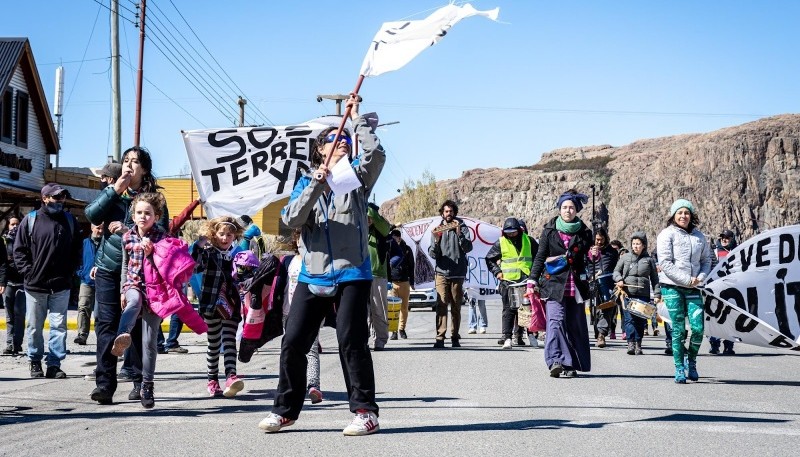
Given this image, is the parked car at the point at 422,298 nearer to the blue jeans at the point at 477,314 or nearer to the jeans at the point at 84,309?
the blue jeans at the point at 477,314

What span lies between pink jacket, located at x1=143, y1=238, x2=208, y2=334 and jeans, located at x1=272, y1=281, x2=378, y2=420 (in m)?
1.36

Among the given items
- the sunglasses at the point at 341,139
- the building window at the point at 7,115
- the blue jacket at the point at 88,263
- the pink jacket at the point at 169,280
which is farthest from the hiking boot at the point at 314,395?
the building window at the point at 7,115

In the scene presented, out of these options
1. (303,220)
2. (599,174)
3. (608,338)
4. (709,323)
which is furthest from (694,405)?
(599,174)

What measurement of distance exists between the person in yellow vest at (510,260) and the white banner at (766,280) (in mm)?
3867

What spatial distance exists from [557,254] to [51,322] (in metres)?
5.07

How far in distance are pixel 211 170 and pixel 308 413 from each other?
674 cm

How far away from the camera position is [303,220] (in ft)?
19.8

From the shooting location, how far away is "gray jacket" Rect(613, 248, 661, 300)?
1459cm

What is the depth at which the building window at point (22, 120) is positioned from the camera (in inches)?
1200

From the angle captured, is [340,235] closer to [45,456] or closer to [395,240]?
[45,456]

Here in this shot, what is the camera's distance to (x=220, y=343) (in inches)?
328

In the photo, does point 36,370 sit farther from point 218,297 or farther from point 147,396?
point 147,396

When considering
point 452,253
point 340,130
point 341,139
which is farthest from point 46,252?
point 452,253

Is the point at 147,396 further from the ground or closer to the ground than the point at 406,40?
closer to the ground
